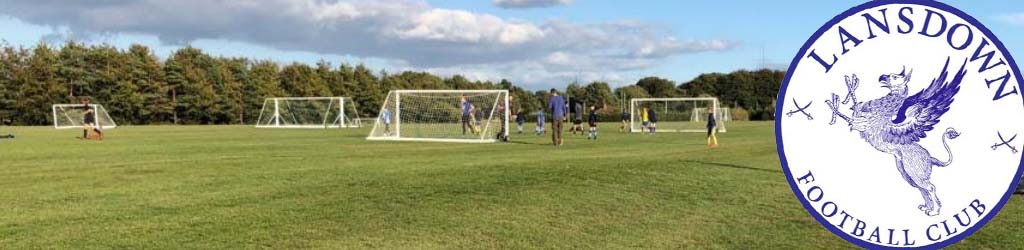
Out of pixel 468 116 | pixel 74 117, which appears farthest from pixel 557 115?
pixel 74 117

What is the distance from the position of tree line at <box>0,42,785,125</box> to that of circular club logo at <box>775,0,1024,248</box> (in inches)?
2576

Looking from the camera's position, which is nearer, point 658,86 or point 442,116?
point 442,116

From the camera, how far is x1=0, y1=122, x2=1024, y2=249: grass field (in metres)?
7.32

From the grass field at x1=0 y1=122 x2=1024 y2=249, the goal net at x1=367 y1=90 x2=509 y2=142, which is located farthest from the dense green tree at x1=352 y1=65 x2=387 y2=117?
the grass field at x1=0 y1=122 x2=1024 y2=249

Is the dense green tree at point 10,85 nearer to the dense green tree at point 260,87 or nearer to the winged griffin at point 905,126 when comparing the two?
the dense green tree at point 260,87

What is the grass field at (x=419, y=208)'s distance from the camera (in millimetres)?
7320

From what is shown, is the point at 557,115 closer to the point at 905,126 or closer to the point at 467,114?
the point at 467,114

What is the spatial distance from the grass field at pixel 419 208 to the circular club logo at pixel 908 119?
4386 mm

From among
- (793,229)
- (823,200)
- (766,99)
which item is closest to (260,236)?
(793,229)

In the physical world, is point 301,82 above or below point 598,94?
above

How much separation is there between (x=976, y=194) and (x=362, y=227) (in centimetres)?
618

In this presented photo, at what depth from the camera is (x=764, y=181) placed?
39.8ft

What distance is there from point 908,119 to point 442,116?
3583 cm

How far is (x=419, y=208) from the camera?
928 cm
